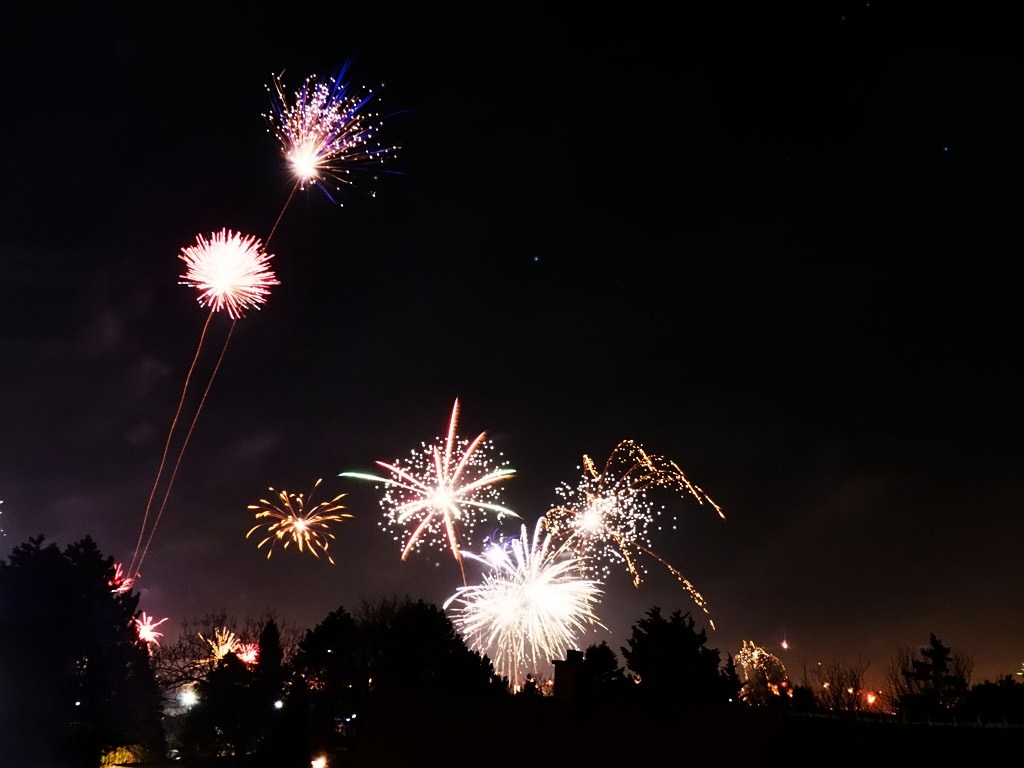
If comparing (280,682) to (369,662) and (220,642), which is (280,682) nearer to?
(369,662)

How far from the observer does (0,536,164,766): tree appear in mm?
35031

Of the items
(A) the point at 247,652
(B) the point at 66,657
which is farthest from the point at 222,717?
(B) the point at 66,657

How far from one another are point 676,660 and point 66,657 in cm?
3662

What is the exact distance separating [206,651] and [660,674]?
45525 mm

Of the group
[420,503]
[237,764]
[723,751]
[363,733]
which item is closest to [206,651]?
[237,764]

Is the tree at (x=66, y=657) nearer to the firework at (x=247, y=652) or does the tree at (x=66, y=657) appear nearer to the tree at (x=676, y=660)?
the firework at (x=247, y=652)

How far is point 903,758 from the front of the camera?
1653 centimetres

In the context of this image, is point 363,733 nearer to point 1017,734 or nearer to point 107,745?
point 1017,734

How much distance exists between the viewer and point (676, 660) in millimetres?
52500

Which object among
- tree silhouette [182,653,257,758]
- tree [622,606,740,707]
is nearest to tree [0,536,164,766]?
tree silhouette [182,653,257,758]

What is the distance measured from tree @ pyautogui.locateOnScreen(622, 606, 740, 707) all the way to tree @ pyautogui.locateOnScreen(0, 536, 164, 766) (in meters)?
31.1

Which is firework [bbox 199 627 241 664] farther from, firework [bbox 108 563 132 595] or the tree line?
firework [bbox 108 563 132 595]

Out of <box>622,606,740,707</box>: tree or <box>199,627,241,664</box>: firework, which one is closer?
<box>622,606,740,707</box>: tree

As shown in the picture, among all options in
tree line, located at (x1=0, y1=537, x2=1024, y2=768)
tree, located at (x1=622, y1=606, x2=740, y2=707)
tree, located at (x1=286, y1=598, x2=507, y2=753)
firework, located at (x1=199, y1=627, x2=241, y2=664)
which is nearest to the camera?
tree line, located at (x1=0, y1=537, x2=1024, y2=768)
